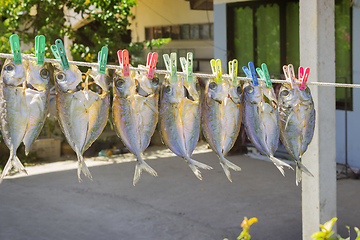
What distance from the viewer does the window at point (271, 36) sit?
21.7 ft

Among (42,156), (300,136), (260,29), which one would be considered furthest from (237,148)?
(300,136)

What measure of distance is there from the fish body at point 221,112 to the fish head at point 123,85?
39 centimetres

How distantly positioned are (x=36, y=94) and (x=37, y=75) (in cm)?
9

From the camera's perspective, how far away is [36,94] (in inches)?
72.1

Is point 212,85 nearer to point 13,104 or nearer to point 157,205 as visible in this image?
point 13,104

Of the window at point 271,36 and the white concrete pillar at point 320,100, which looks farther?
the window at point 271,36

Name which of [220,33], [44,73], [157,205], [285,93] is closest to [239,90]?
[285,93]

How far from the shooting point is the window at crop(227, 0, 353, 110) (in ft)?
21.7

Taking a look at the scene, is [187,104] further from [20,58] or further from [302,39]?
[302,39]

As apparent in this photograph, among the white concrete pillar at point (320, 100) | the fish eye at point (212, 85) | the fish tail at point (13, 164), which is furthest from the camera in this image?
the white concrete pillar at point (320, 100)

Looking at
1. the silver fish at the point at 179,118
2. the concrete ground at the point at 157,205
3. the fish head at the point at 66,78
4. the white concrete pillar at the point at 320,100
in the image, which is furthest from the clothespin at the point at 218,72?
the concrete ground at the point at 157,205

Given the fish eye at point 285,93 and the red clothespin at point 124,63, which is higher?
the red clothespin at point 124,63

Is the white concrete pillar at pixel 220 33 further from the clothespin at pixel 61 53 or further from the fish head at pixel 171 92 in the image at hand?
the clothespin at pixel 61 53

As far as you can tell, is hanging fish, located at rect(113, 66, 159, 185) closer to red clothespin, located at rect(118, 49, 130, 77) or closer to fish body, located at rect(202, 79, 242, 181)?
red clothespin, located at rect(118, 49, 130, 77)
